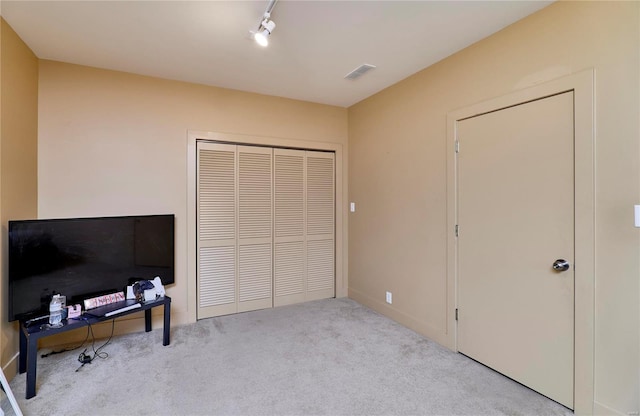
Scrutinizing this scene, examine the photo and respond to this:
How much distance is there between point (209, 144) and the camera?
3443mm

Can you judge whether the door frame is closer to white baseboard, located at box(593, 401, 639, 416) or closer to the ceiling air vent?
white baseboard, located at box(593, 401, 639, 416)

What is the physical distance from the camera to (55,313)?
226cm

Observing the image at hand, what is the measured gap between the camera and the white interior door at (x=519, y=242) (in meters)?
1.96

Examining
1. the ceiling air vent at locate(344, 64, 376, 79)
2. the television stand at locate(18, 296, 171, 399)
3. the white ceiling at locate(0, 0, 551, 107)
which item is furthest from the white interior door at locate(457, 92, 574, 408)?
the television stand at locate(18, 296, 171, 399)

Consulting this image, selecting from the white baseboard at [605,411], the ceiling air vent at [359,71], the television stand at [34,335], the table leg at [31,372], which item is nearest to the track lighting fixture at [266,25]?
the ceiling air vent at [359,71]

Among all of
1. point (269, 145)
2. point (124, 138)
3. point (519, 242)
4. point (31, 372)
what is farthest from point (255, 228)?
point (519, 242)

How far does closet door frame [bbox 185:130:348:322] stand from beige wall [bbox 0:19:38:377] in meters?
1.27

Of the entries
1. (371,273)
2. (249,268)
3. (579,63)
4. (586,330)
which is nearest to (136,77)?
(249,268)

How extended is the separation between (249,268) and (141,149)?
5.79 ft

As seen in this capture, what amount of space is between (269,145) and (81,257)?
221 cm

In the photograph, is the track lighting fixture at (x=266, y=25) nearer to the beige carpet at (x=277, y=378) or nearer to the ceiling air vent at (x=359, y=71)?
the ceiling air vent at (x=359, y=71)

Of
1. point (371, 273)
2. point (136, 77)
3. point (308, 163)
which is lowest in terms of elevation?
point (371, 273)

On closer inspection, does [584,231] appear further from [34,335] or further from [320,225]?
[34,335]

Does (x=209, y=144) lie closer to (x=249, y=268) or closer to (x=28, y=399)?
(x=249, y=268)
